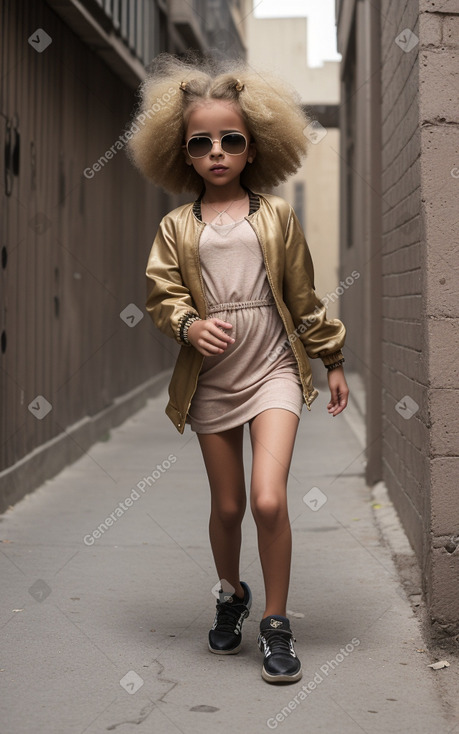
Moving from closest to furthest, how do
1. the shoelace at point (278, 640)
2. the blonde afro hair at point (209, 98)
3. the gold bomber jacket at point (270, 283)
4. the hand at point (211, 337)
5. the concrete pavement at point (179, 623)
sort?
the concrete pavement at point (179, 623) < the hand at point (211, 337) < the shoelace at point (278, 640) < the gold bomber jacket at point (270, 283) < the blonde afro hair at point (209, 98)

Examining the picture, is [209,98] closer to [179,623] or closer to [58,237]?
[179,623]

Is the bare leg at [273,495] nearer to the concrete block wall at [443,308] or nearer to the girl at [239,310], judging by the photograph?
the girl at [239,310]

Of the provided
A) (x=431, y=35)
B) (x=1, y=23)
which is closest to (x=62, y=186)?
(x=1, y=23)

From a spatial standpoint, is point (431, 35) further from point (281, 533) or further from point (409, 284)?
point (281, 533)

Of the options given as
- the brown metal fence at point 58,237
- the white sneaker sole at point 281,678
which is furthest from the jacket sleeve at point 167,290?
the brown metal fence at point 58,237

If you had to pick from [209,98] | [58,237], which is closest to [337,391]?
[209,98]

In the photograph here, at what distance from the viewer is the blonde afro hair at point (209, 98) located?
4.08 metres

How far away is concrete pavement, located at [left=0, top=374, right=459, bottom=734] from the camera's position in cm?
353

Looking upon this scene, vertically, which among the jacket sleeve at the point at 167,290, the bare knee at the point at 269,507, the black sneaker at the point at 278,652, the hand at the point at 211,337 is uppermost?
the jacket sleeve at the point at 167,290

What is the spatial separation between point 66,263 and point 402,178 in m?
3.73

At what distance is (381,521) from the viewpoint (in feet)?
20.5

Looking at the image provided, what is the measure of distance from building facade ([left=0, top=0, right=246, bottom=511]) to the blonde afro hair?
0.78 metres

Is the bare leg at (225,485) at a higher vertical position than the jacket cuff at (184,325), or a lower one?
lower

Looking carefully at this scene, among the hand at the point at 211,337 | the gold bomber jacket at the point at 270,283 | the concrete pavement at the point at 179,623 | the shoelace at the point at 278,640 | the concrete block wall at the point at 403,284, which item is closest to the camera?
the concrete pavement at the point at 179,623
